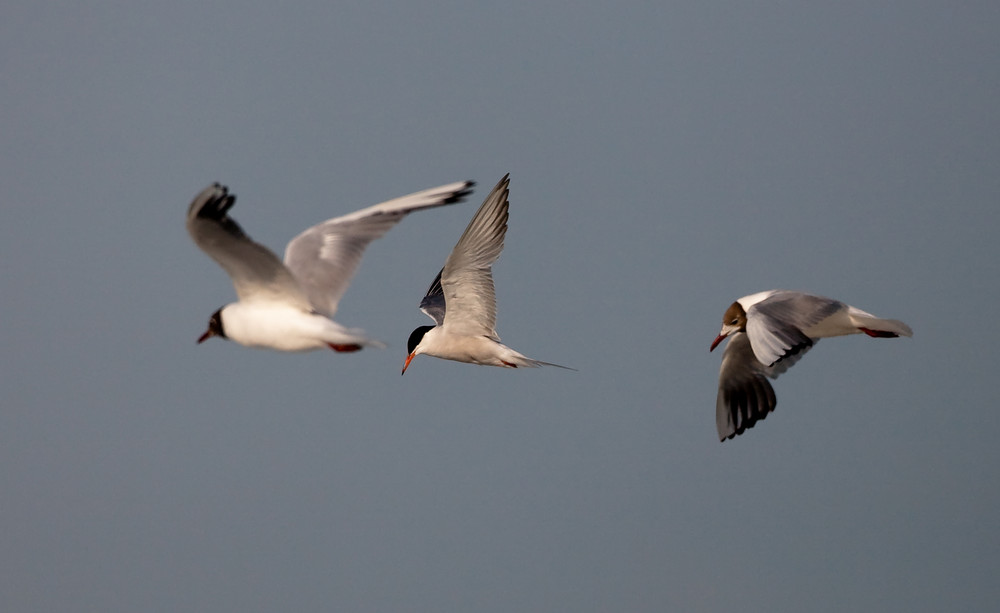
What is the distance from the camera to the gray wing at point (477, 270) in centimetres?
950

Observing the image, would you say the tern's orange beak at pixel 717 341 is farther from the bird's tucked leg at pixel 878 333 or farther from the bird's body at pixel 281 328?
the bird's body at pixel 281 328

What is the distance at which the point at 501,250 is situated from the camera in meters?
9.60

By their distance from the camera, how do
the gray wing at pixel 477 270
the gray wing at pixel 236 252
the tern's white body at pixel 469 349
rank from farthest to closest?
the tern's white body at pixel 469 349
the gray wing at pixel 477 270
the gray wing at pixel 236 252

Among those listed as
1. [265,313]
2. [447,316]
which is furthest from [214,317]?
[447,316]

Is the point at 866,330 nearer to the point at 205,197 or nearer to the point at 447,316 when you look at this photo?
the point at 447,316

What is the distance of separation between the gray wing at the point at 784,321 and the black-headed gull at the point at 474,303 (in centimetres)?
154

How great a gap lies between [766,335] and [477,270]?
2.14 m

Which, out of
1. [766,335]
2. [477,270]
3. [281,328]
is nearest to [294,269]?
[281,328]

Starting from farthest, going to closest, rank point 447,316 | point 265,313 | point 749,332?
1. point 447,316
2. point 749,332
3. point 265,313

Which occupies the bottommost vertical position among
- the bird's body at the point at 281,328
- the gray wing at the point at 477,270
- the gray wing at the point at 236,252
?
the bird's body at the point at 281,328

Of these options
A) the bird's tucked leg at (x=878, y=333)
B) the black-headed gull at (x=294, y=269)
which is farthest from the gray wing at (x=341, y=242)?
the bird's tucked leg at (x=878, y=333)

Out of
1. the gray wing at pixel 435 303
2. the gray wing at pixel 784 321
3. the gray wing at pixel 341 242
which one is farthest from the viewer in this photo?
the gray wing at pixel 435 303

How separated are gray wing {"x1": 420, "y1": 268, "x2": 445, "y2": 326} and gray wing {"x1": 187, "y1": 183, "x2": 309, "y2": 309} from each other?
2.59 meters

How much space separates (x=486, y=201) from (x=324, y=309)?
74.7 inches
